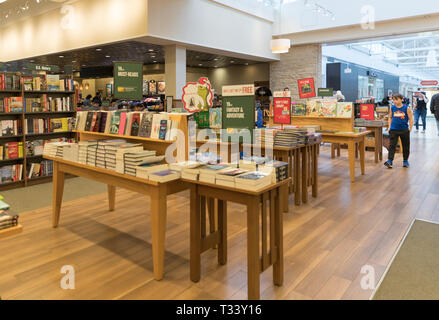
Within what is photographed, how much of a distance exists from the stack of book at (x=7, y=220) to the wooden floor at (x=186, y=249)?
1.02m

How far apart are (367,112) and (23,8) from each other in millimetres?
10731

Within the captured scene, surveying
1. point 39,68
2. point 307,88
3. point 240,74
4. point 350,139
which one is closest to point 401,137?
point 350,139

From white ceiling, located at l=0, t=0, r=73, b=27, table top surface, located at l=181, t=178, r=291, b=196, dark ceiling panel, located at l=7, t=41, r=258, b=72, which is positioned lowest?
table top surface, located at l=181, t=178, r=291, b=196

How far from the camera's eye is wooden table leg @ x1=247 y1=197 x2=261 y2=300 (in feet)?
7.59

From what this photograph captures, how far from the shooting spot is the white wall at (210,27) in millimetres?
8578

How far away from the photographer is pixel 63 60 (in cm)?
1345

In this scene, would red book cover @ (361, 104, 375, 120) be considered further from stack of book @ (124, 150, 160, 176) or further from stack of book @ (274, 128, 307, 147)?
stack of book @ (124, 150, 160, 176)

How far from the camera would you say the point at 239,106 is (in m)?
2.86

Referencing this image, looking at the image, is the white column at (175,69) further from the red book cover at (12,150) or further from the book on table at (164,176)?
the book on table at (164,176)

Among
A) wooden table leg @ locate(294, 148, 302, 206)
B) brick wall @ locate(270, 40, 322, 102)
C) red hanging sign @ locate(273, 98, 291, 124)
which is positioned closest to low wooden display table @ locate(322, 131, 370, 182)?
red hanging sign @ locate(273, 98, 291, 124)

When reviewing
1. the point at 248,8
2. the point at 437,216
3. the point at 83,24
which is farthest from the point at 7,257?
the point at 248,8
